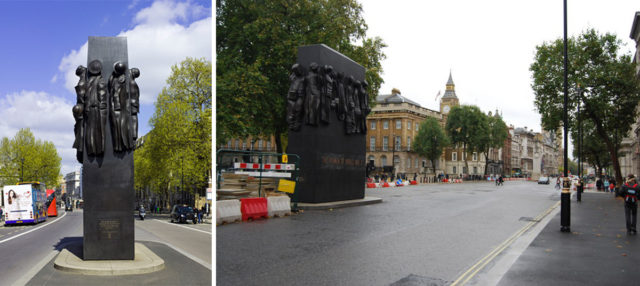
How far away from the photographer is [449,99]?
12525 cm

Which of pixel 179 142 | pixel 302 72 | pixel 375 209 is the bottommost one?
pixel 375 209

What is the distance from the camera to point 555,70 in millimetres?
42938

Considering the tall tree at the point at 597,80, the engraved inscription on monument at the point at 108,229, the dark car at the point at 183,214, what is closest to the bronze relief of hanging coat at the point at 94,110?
the engraved inscription on monument at the point at 108,229

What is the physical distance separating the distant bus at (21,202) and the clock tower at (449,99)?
102 m

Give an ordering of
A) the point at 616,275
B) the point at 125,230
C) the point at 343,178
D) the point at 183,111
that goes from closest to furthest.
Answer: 1. the point at 616,275
2. the point at 125,230
3. the point at 343,178
4. the point at 183,111

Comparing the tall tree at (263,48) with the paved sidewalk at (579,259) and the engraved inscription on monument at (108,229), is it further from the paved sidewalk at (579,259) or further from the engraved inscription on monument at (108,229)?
the paved sidewalk at (579,259)

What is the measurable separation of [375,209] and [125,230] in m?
11.1

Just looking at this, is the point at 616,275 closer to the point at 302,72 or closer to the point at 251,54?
the point at 302,72

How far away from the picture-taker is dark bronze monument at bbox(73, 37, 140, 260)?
40.6ft

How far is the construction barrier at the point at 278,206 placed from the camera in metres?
17.0

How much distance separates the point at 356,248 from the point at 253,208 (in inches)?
242

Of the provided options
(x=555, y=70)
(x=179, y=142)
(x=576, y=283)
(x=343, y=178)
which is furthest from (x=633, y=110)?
(x=576, y=283)

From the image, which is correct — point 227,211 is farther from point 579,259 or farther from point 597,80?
point 597,80

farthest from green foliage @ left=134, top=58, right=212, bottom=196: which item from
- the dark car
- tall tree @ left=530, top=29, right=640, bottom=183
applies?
tall tree @ left=530, top=29, right=640, bottom=183
